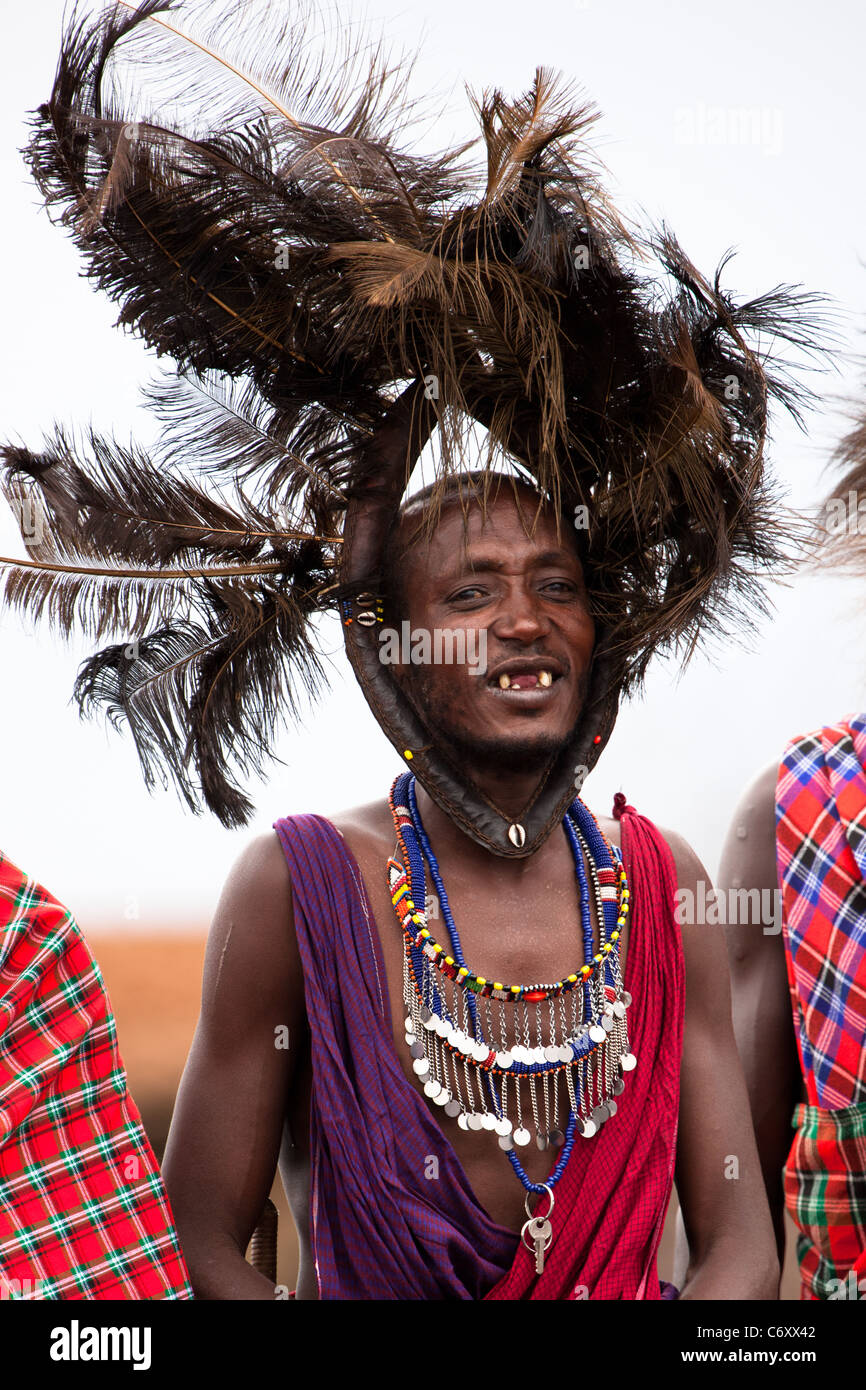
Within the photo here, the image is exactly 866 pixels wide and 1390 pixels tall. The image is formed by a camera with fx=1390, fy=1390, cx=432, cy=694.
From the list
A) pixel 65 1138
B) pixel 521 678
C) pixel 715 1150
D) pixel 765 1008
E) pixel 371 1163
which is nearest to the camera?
pixel 65 1138

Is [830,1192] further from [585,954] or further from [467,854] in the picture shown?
[467,854]

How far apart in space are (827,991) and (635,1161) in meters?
0.44

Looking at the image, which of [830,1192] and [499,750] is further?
[830,1192]

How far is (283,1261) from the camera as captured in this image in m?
3.99

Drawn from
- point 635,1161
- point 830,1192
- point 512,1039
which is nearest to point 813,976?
point 830,1192

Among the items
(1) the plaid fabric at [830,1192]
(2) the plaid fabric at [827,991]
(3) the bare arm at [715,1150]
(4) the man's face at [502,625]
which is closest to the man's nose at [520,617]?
(4) the man's face at [502,625]

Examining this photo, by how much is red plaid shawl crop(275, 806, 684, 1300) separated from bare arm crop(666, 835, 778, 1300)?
2.8 inches

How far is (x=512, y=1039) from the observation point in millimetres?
1960

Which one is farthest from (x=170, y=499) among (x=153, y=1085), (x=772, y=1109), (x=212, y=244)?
(x=153, y=1085)

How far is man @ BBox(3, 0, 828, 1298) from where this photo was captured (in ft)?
6.15

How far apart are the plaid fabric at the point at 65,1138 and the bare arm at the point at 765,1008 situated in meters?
1.04

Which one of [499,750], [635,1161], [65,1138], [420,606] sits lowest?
[635,1161]

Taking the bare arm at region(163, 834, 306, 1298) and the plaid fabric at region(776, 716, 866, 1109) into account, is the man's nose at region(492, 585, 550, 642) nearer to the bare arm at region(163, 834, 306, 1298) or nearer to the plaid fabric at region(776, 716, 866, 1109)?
the bare arm at region(163, 834, 306, 1298)
